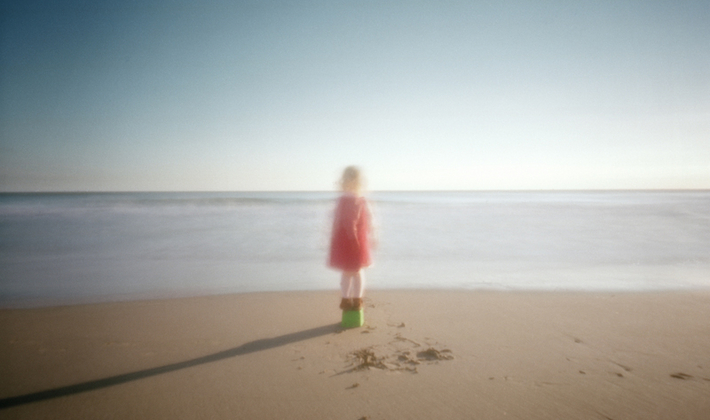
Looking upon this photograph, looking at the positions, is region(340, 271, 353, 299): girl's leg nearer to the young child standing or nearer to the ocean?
the young child standing

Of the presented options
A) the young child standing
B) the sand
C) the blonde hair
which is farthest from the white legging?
the blonde hair

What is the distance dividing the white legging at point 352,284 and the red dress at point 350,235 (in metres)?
0.08

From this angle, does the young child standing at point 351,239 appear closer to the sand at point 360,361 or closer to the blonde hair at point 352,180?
the blonde hair at point 352,180

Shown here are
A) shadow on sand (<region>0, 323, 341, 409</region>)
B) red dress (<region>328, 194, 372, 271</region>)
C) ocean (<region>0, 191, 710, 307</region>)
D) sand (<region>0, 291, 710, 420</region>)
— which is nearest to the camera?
sand (<region>0, 291, 710, 420</region>)

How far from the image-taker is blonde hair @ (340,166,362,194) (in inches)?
149

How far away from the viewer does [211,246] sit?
391 inches

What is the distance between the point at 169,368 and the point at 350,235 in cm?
201

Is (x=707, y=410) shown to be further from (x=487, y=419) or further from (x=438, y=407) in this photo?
(x=438, y=407)

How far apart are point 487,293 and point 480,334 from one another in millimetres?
1762

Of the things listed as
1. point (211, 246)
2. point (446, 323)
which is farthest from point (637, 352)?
point (211, 246)

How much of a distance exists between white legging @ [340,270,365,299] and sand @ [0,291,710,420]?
14.7 inches

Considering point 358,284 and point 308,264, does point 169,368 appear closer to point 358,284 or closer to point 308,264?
point 358,284

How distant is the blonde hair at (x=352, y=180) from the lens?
149 inches

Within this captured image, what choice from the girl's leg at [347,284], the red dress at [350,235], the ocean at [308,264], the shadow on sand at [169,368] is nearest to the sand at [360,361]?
the shadow on sand at [169,368]
